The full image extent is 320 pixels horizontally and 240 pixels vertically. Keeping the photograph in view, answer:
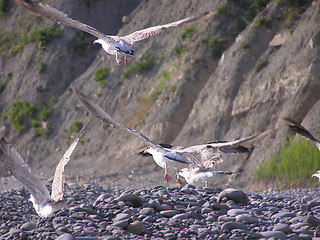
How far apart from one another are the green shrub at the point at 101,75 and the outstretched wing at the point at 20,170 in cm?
1971

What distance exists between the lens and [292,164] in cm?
1920

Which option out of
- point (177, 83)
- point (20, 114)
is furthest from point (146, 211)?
point (20, 114)

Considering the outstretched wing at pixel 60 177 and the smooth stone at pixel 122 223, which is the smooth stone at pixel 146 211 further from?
the outstretched wing at pixel 60 177

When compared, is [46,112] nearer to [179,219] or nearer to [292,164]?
[292,164]

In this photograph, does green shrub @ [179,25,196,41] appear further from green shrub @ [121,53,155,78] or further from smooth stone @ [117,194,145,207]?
smooth stone @ [117,194,145,207]

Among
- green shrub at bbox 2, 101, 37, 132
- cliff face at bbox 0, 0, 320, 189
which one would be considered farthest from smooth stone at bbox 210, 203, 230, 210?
green shrub at bbox 2, 101, 37, 132

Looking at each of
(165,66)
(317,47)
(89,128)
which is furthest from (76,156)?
(317,47)

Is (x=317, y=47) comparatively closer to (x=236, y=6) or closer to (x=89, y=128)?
(x=236, y=6)

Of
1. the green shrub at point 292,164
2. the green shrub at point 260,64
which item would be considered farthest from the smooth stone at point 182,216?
the green shrub at point 260,64

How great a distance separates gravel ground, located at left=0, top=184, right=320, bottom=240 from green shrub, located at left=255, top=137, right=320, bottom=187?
582 centimetres

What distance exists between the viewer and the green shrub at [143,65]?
2902 cm

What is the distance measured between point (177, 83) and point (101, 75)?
559 cm

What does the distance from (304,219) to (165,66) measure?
1805cm

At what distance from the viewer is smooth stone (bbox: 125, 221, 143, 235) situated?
1004cm
